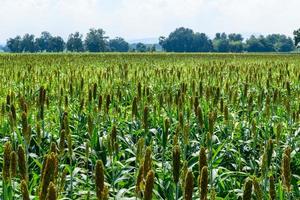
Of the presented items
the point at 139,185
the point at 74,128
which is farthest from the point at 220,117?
the point at 139,185

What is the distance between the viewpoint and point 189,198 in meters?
1.58

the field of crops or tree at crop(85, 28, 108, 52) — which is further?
tree at crop(85, 28, 108, 52)

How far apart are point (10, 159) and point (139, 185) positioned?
605 mm

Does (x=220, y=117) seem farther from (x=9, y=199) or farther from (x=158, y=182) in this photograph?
(x=9, y=199)

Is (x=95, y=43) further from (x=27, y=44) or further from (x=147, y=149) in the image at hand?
(x=147, y=149)

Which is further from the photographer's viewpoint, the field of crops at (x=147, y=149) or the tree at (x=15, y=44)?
the tree at (x=15, y=44)

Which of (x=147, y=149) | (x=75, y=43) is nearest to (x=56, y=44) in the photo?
(x=75, y=43)

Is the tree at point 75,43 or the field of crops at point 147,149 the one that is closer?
the field of crops at point 147,149

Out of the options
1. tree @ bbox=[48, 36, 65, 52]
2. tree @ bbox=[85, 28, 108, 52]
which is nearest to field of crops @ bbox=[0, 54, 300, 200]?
tree @ bbox=[85, 28, 108, 52]

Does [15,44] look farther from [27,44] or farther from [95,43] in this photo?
[95,43]

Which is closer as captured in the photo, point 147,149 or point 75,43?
point 147,149

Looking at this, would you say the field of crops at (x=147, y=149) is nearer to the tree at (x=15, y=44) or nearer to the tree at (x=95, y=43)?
the tree at (x=95, y=43)

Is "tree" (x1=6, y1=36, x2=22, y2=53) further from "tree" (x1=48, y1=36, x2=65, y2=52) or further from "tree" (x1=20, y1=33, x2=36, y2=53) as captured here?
"tree" (x1=48, y1=36, x2=65, y2=52)

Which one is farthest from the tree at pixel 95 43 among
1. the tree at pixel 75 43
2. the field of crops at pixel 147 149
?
the field of crops at pixel 147 149
